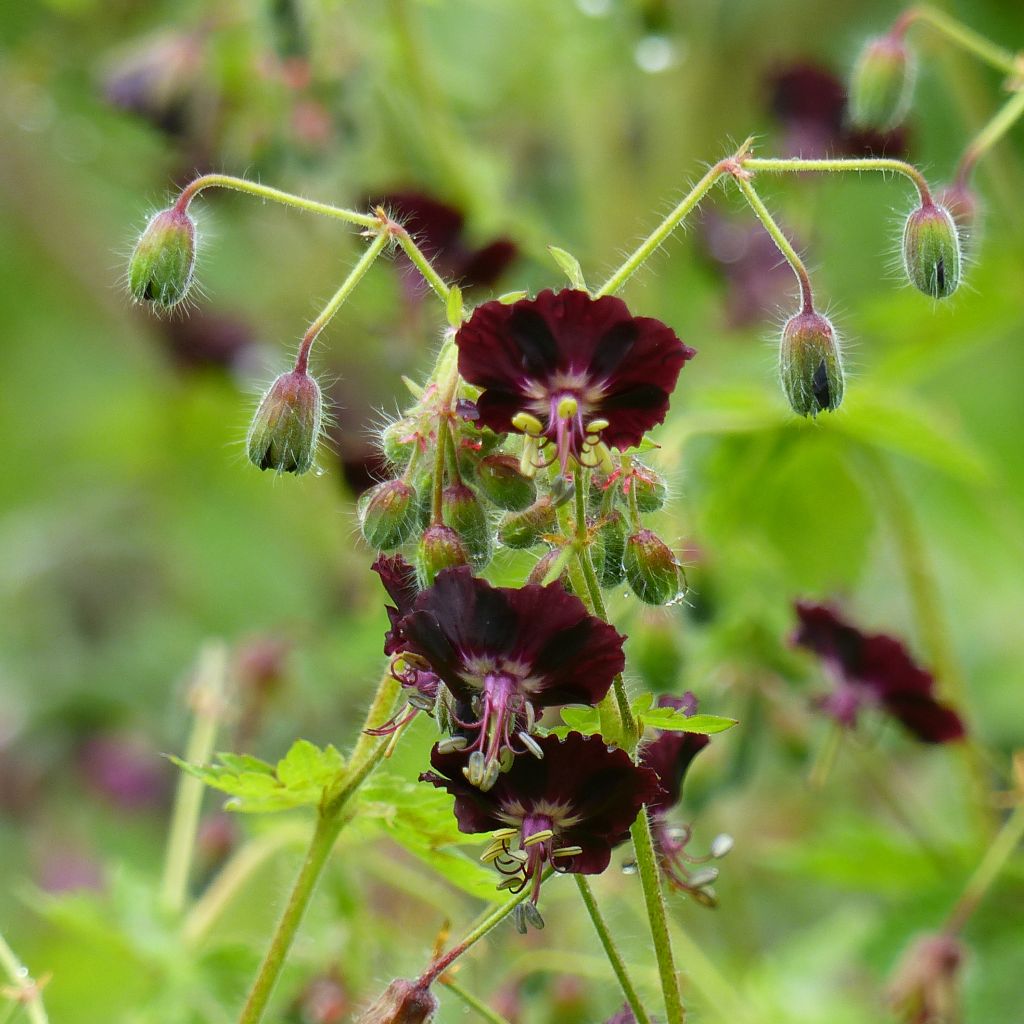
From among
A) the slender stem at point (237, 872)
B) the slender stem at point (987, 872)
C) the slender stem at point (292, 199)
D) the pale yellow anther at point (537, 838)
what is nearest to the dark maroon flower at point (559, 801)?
the pale yellow anther at point (537, 838)

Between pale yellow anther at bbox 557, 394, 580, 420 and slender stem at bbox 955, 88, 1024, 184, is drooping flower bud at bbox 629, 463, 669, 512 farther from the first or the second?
slender stem at bbox 955, 88, 1024, 184

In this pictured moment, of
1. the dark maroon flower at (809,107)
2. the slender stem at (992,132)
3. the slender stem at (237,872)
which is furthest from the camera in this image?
Answer: the dark maroon flower at (809,107)

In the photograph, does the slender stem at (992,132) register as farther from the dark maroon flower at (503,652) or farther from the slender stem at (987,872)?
the dark maroon flower at (503,652)

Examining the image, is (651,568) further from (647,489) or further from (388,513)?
(388,513)

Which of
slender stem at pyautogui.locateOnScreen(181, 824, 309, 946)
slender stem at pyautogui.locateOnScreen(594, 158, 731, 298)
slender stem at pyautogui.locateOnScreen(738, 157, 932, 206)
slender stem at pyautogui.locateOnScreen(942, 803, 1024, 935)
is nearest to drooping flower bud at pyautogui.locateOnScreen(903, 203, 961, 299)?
slender stem at pyautogui.locateOnScreen(738, 157, 932, 206)

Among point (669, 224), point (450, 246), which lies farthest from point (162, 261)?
point (450, 246)
